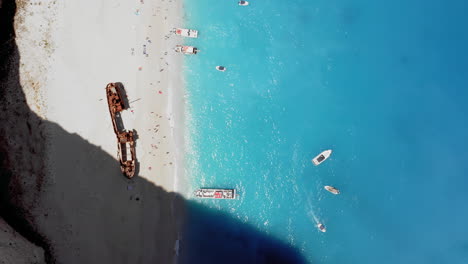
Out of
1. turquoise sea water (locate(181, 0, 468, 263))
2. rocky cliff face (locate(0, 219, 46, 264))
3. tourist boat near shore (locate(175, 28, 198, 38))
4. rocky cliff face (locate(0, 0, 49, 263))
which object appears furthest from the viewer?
turquoise sea water (locate(181, 0, 468, 263))

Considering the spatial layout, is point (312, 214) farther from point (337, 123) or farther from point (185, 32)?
point (185, 32)

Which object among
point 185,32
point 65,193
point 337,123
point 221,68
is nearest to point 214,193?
point 221,68

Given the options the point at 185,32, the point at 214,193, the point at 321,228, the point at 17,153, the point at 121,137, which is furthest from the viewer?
the point at 321,228

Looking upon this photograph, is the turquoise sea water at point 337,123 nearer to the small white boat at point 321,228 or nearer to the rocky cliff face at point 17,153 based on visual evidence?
the small white boat at point 321,228

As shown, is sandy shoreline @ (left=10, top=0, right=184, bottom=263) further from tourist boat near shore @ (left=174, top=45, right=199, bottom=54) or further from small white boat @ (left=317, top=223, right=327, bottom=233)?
small white boat @ (left=317, top=223, right=327, bottom=233)

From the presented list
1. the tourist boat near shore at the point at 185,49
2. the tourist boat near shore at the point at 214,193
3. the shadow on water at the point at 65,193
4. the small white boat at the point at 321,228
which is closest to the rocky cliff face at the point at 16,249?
the shadow on water at the point at 65,193

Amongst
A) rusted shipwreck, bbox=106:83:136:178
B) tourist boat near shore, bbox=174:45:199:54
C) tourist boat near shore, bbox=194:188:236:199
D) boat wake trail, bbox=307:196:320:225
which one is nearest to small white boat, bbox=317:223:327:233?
boat wake trail, bbox=307:196:320:225
